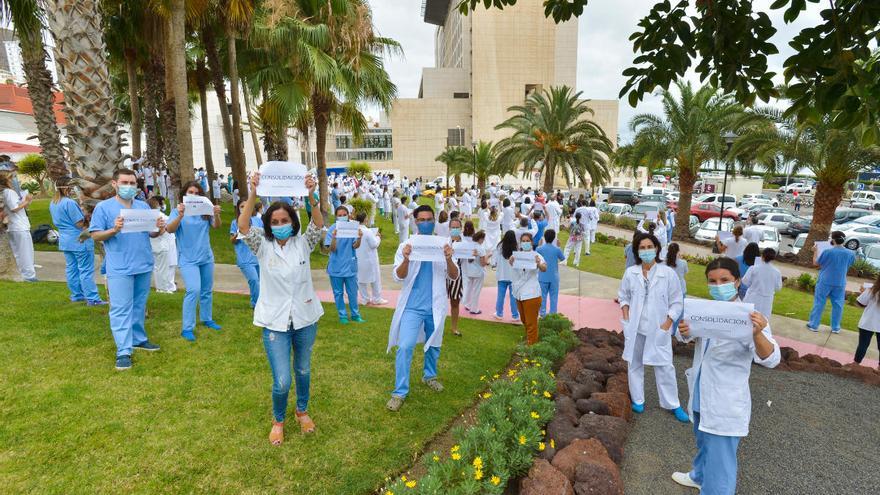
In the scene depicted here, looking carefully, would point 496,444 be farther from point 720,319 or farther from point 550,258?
point 550,258

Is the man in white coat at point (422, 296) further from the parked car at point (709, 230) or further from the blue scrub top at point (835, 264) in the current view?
the parked car at point (709, 230)

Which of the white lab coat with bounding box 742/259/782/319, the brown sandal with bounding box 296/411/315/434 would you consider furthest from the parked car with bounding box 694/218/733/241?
the brown sandal with bounding box 296/411/315/434

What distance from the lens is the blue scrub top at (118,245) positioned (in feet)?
15.5

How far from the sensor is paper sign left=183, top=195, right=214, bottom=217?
18.0 ft

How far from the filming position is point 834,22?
363 cm

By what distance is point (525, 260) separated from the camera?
21.3ft

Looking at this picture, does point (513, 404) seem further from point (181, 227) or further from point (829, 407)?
point (181, 227)

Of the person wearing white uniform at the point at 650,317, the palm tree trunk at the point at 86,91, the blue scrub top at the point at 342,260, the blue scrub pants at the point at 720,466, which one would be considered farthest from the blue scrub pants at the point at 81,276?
the blue scrub pants at the point at 720,466

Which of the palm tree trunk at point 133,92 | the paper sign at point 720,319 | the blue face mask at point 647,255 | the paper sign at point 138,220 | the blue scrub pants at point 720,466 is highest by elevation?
the palm tree trunk at point 133,92

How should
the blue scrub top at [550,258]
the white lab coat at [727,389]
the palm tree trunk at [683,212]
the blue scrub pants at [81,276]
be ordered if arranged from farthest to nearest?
1. the palm tree trunk at [683,212]
2. the blue scrub top at [550,258]
3. the blue scrub pants at [81,276]
4. the white lab coat at [727,389]

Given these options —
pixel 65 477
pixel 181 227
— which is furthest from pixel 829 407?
pixel 181 227

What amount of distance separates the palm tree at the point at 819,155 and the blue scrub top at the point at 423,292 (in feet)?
50.9

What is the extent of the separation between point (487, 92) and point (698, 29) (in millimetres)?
62977

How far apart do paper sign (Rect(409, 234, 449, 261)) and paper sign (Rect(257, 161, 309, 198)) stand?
4.31 feet
